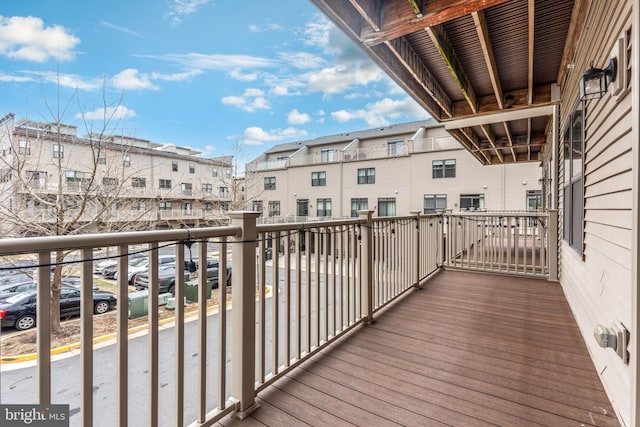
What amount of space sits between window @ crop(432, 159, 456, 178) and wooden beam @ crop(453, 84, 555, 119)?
1114cm

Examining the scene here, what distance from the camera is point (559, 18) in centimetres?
291

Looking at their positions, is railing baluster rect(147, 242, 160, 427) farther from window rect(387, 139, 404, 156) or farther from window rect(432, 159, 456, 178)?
window rect(387, 139, 404, 156)

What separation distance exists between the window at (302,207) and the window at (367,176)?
4.24m

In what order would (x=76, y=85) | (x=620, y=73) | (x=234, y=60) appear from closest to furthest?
1. (x=620, y=73)
2. (x=76, y=85)
3. (x=234, y=60)

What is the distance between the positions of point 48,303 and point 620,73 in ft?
9.04

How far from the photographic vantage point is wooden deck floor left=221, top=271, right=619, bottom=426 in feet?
5.48

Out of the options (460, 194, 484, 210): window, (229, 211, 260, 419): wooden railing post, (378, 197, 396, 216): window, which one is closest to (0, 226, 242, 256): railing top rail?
(229, 211, 260, 419): wooden railing post

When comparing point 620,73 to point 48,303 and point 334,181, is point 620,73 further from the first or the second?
point 334,181

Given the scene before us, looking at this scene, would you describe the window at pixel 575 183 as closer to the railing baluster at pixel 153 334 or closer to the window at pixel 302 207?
the railing baluster at pixel 153 334

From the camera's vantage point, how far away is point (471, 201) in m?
15.0

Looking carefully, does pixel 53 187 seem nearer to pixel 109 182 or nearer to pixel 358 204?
pixel 109 182

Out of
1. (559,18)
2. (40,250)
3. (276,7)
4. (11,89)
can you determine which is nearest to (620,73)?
(559,18)

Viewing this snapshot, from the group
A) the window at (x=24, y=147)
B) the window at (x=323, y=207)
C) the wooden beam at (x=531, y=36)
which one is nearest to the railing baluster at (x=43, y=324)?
the wooden beam at (x=531, y=36)

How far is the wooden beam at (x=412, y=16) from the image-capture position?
7.61 ft
